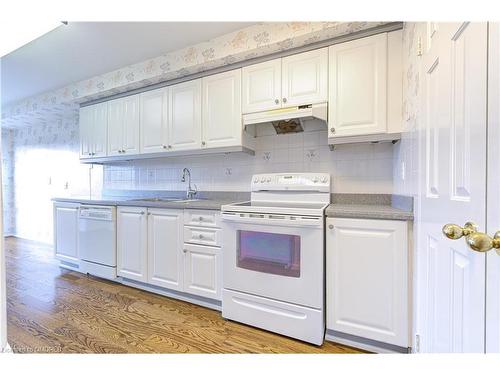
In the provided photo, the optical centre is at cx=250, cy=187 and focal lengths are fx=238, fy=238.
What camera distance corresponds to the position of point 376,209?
4.99 feet

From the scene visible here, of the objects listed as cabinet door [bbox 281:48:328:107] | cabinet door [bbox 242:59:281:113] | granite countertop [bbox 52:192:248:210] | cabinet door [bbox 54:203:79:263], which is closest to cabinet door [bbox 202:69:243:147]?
cabinet door [bbox 242:59:281:113]

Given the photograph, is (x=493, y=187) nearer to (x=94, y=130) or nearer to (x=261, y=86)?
(x=261, y=86)

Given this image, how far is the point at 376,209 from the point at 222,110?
151 centimetres

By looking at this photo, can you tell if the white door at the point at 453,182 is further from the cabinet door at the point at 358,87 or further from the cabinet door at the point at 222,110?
the cabinet door at the point at 222,110

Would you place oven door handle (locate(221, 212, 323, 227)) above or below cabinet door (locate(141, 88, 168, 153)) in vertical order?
below

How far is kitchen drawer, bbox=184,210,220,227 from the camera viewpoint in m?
1.95

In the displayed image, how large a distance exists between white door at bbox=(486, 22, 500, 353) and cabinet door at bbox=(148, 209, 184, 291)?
75.1 inches

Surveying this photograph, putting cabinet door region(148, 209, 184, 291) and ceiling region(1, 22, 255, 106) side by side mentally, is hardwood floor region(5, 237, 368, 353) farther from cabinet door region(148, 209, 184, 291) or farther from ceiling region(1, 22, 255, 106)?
ceiling region(1, 22, 255, 106)

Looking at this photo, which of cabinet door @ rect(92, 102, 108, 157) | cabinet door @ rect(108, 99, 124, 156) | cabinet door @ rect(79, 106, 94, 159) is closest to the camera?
cabinet door @ rect(108, 99, 124, 156)

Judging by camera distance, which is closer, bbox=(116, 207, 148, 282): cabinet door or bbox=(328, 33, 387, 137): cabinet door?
bbox=(328, 33, 387, 137): cabinet door

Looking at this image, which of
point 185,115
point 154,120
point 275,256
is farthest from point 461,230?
point 154,120

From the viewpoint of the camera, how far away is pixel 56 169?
4141 mm

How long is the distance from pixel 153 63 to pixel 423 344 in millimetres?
2928

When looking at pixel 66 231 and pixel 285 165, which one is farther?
pixel 66 231
